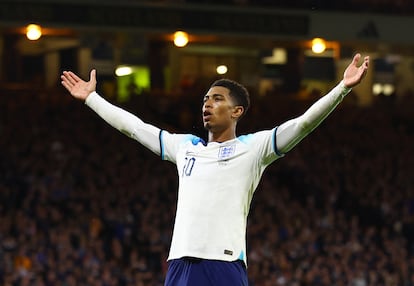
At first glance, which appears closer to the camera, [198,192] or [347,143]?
[198,192]

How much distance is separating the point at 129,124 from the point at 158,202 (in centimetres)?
1565

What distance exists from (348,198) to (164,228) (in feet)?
19.5

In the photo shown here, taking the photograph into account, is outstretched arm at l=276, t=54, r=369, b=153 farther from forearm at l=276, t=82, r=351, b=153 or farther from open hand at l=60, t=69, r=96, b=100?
open hand at l=60, t=69, r=96, b=100

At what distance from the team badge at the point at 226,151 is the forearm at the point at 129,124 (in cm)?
46

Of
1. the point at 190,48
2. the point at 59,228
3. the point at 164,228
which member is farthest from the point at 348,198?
the point at 190,48

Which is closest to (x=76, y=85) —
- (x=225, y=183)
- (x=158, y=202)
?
(x=225, y=183)

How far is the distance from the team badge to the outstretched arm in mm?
259

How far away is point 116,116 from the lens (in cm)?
632

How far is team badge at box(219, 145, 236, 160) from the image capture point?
587 centimetres

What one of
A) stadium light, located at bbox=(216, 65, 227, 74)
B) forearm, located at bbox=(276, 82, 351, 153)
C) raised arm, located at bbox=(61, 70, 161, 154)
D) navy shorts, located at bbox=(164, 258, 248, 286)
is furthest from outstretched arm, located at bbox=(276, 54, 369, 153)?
stadium light, located at bbox=(216, 65, 227, 74)

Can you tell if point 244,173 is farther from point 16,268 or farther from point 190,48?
point 190,48

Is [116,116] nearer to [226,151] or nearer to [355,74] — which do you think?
[226,151]

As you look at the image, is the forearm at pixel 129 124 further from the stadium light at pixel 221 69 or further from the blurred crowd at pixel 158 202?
the stadium light at pixel 221 69

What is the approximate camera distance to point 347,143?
26.7m
